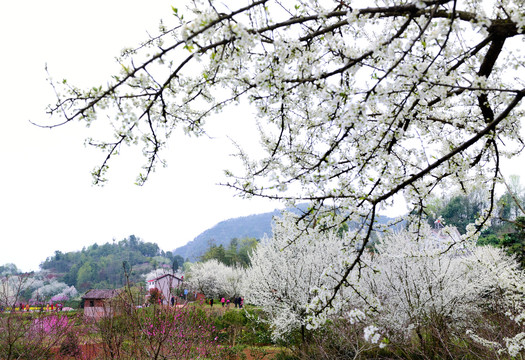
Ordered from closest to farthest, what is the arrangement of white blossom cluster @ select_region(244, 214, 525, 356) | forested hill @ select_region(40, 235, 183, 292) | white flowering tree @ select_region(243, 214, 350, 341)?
1. white blossom cluster @ select_region(244, 214, 525, 356)
2. white flowering tree @ select_region(243, 214, 350, 341)
3. forested hill @ select_region(40, 235, 183, 292)

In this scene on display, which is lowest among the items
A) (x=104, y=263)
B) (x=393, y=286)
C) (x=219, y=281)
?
(x=219, y=281)

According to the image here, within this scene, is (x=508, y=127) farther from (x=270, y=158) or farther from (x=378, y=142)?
(x=270, y=158)

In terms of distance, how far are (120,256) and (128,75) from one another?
389 feet

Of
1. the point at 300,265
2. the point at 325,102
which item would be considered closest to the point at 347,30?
the point at 325,102

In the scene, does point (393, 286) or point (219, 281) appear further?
point (219, 281)

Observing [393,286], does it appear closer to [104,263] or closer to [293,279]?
[293,279]

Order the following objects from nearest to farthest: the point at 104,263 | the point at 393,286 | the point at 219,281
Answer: the point at 393,286, the point at 219,281, the point at 104,263

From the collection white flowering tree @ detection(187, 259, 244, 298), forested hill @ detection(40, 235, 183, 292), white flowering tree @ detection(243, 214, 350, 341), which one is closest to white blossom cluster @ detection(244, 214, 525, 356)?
white flowering tree @ detection(243, 214, 350, 341)

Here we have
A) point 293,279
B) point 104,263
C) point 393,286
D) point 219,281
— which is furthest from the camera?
point 104,263

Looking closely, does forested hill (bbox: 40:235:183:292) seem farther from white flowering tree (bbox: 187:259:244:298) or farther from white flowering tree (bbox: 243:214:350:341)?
white flowering tree (bbox: 243:214:350:341)

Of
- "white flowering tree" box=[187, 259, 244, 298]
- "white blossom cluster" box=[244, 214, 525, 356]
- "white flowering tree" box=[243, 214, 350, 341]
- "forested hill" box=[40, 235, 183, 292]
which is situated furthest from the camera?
"forested hill" box=[40, 235, 183, 292]

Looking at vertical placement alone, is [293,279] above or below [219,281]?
above

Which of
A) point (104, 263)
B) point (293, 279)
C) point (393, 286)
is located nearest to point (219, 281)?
point (293, 279)

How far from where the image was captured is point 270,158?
9.98ft
